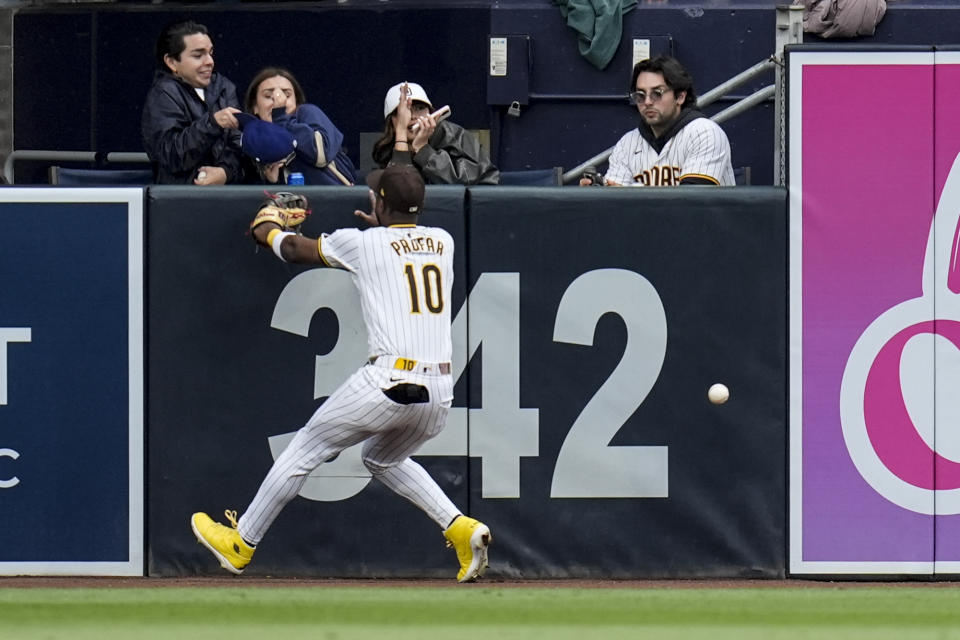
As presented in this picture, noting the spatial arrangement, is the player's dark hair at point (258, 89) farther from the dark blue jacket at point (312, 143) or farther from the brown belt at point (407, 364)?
the brown belt at point (407, 364)

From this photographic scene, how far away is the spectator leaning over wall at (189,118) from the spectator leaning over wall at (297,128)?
0.18 metres

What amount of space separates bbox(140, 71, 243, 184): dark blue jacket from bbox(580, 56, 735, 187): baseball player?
177 cm

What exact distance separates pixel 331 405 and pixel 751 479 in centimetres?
196

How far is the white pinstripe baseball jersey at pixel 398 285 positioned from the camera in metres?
6.56

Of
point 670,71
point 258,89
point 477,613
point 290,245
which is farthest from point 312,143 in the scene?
point 477,613

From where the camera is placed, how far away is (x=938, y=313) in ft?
23.9

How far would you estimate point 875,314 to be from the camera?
7270 millimetres

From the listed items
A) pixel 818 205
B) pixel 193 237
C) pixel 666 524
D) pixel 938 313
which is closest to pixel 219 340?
pixel 193 237

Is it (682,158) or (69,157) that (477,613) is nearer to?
(682,158)

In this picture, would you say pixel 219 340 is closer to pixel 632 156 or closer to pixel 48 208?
pixel 48 208

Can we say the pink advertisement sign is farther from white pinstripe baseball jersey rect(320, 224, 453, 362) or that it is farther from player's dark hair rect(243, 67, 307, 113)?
player's dark hair rect(243, 67, 307, 113)

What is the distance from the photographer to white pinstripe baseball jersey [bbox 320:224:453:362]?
656 cm

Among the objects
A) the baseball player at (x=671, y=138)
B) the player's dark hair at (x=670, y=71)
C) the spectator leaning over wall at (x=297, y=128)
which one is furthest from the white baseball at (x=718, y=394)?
the spectator leaning over wall at (x=297, y=128)

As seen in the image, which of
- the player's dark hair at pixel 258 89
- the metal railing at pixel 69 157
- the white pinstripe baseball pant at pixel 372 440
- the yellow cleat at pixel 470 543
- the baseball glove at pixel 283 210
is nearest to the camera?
the white pinstripe baseball pant at pixel 372 440
